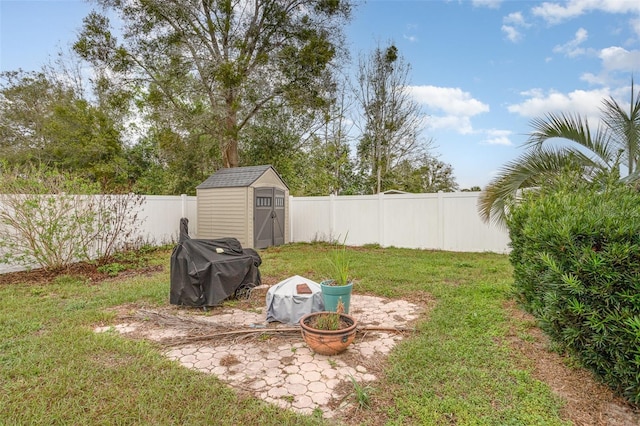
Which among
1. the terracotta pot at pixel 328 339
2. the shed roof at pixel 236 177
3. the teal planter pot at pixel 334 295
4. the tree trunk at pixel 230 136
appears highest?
the tree trunk at pixel 230 136

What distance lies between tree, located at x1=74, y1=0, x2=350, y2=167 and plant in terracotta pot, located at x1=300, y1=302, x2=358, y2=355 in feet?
33.2

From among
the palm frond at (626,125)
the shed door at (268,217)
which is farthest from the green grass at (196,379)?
the shed door at (268,217)

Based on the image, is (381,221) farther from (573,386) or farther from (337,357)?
(573,386)

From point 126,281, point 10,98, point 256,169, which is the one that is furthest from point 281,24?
point 10,98

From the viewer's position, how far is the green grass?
1.98 meters

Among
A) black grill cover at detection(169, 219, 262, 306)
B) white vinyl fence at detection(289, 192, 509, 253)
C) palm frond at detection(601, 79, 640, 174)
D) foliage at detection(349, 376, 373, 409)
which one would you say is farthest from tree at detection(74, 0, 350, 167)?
foliage at detection(349, 376, 373, 409)

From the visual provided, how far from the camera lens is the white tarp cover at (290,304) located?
3.47 meters

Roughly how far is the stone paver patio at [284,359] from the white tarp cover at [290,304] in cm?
14

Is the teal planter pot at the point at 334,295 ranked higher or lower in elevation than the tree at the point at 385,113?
lower

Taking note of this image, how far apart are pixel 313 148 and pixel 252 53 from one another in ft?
15.1

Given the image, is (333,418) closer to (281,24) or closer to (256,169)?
(256,169)

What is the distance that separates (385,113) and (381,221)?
6907 mm

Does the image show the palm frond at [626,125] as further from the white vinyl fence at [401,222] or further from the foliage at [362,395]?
the foliage at [362,395]

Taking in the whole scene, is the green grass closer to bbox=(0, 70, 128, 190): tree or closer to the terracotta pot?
the terracotta pot
